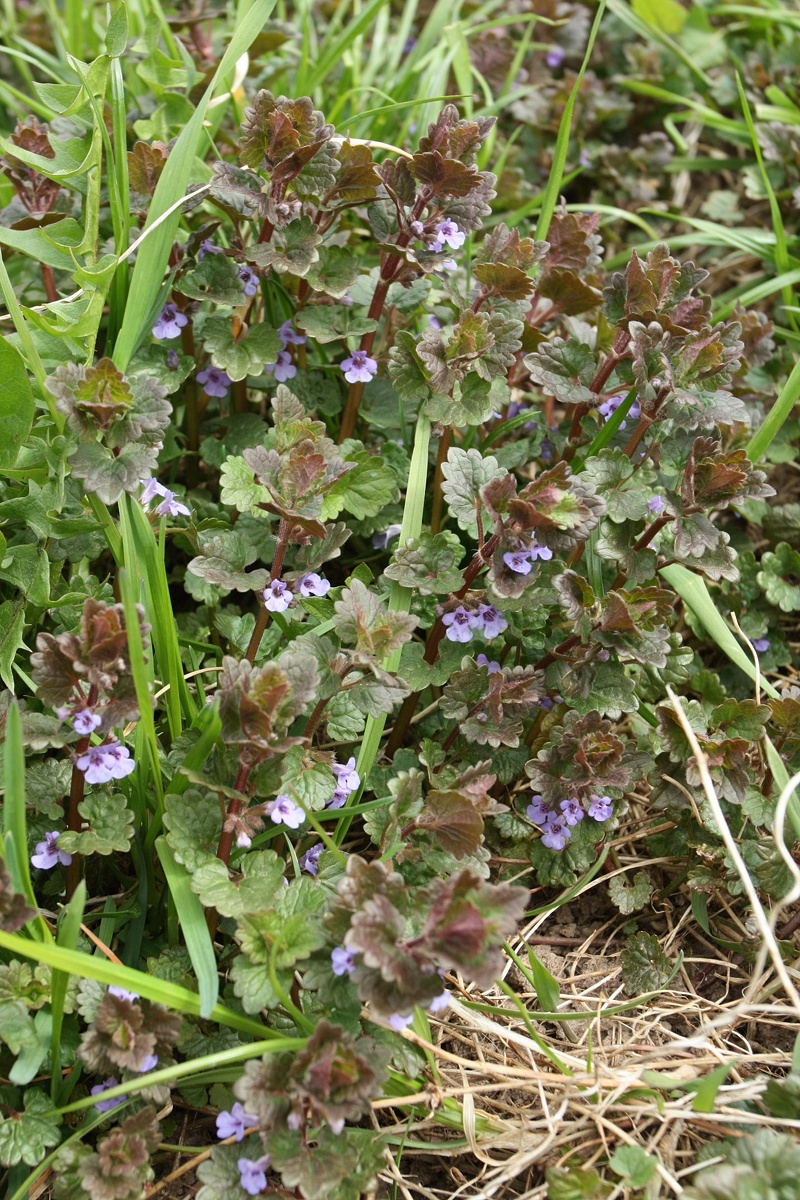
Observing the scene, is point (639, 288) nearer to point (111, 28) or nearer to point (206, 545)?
point (206, 545)

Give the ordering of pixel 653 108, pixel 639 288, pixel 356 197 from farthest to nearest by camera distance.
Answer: pixel 653 108, pixel 356 197, pixel 639 288

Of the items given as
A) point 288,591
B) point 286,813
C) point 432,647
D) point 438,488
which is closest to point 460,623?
point 432,647

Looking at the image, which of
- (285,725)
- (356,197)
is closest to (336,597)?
(285,725)

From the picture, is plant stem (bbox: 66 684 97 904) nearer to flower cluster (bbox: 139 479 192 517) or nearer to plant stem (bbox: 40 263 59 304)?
flower cluster (bbox: 139 479 192 517)

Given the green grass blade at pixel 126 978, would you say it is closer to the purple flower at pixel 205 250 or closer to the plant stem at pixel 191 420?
the plant stem at pixel 191 420

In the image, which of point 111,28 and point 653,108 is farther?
point 653,108

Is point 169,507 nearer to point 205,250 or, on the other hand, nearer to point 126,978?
point 205,250
